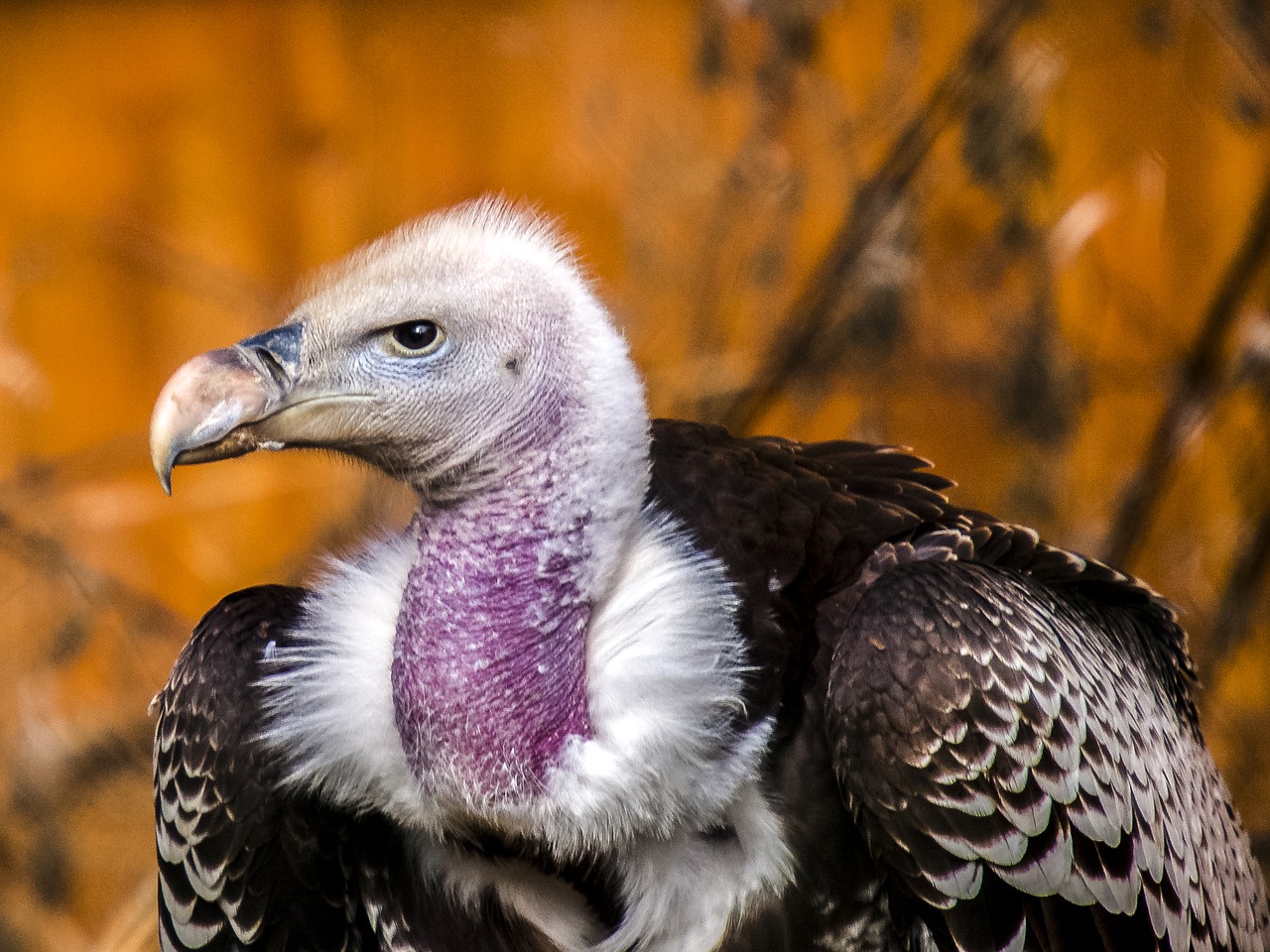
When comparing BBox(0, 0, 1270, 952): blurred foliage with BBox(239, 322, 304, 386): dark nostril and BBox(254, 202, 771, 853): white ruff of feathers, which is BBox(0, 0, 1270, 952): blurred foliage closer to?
BBox(254, 202, 771, 853): white ruff of feathers

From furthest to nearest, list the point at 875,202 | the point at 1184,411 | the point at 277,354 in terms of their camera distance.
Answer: the point at 1184,411
the point at 875,202
the point at 277,354

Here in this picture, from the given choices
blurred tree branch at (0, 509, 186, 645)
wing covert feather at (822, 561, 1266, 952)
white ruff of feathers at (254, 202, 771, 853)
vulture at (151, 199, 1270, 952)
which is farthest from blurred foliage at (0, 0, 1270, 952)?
wing covert feather at (822, 561, 1266, 952)

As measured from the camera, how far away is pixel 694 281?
4.96 meters

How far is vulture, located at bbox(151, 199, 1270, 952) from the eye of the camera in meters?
2.18

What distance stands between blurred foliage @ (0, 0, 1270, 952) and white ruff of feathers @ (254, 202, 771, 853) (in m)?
2.44

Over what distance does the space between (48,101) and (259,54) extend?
0.73 m

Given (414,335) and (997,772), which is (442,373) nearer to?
(414,335)

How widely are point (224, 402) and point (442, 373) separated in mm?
338

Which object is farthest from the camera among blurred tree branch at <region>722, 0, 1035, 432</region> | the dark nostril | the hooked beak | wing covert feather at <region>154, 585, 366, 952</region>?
blurred tree branch at <region>722, 0, 1035, 432</region>

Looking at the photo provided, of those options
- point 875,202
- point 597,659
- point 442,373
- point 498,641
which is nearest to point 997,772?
point 597,659

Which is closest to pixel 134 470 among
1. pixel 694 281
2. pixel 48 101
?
pixel 48 101

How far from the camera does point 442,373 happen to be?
7.30 ft

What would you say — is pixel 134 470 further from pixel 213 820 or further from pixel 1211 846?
pixel 1211 846

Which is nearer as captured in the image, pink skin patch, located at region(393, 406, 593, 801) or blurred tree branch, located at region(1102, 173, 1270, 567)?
pink skin patch, located at region(393, 406, 593, 801)
